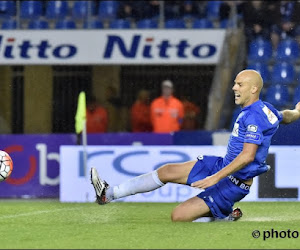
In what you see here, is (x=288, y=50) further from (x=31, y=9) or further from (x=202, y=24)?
(x=31, y=9)

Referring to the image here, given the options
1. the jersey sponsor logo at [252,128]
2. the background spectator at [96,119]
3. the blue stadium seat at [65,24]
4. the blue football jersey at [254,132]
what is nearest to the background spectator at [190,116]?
the background spectator at [96,119]

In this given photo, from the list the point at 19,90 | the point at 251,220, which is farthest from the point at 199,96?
the point at 251,220

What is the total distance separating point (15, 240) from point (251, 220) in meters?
2.64

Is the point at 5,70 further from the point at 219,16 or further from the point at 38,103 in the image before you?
the point at 219,16

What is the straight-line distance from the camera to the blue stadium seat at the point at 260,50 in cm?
1666

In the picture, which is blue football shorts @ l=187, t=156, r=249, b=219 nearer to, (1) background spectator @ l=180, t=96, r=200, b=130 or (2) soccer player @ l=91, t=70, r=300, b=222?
(2) soccer player @ l=91, t=70, r=300, b=222

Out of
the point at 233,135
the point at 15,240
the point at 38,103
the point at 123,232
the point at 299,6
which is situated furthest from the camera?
the point at 38,103

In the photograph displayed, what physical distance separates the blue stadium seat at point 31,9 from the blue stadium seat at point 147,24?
188 centimetres

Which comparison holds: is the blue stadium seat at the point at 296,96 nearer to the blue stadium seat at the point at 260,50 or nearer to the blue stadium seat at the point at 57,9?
the blue stadium seat at the point at 260,50

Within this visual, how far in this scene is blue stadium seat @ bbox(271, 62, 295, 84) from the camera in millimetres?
16438

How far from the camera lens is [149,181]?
348 inches

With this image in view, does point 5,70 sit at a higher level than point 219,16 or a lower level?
lower

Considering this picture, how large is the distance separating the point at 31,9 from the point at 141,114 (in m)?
3.16

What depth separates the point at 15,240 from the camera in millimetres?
7355
